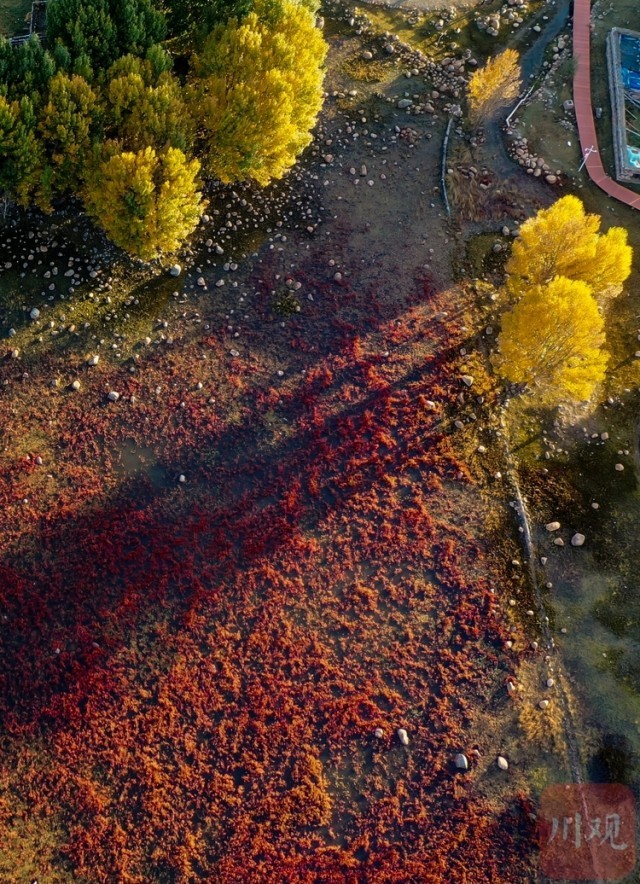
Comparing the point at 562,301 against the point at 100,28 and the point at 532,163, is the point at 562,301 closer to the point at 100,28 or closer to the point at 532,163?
the point at 532,163

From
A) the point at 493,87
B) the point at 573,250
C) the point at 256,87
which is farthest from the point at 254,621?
the point at 493,87

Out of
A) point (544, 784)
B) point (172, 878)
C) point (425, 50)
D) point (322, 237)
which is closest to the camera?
point (172, 878)

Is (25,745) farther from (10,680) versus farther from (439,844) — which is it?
(439,844)

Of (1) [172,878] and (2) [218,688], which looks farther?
(2) [218,688]

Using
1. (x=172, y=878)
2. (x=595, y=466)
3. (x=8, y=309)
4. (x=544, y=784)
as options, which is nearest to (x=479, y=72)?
(x=595, y=466)

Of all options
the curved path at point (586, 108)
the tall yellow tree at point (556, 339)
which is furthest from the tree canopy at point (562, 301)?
the curved path at point (586, 108)

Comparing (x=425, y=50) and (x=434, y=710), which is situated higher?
(x=425, y=50)

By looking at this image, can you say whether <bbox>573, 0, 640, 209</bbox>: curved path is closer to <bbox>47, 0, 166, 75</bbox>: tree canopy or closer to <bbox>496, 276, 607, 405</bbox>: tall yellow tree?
<bbox>496, 276, 607, 405</bbox>: tall yellow tree

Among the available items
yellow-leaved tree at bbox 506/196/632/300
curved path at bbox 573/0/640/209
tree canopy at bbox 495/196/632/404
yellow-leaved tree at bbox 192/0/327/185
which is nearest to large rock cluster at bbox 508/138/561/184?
curved path at bbox 573/0/640/209
